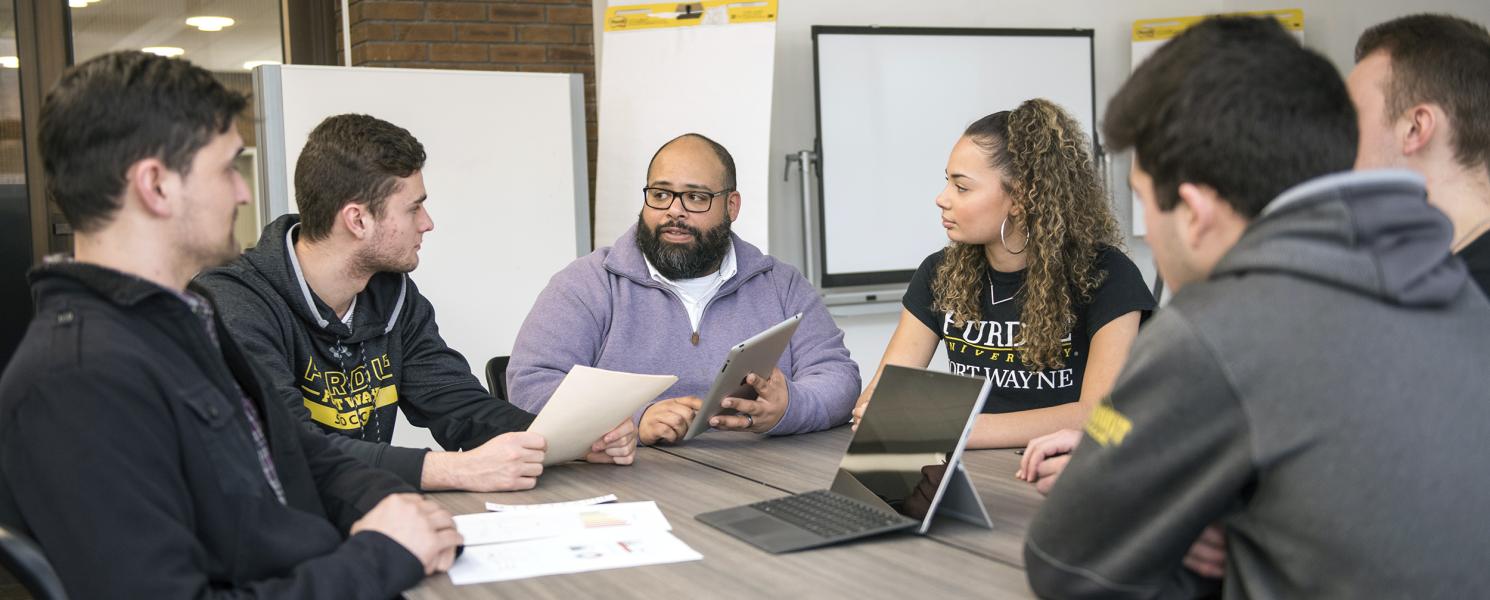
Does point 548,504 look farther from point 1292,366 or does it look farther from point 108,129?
point 1292,366

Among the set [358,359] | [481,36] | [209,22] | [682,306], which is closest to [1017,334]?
[682,306]

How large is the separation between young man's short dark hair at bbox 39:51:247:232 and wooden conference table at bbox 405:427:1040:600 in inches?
23.0

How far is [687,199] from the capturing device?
2.91 m

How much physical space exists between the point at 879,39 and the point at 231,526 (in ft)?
13.5

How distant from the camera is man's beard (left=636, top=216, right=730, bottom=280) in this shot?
9.21ft

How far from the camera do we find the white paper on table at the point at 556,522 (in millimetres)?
1639

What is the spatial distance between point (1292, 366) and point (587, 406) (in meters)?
1.20

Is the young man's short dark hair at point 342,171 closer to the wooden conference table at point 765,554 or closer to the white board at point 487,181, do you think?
the wooden conference table at point 765,554

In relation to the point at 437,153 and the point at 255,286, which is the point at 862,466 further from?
the point at 437,153

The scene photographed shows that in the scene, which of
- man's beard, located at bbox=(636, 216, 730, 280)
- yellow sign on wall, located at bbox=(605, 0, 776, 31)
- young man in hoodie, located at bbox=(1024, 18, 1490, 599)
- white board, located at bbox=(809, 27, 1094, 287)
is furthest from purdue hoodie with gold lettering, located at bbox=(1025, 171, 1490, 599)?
white board, located at bbox=(809, 27, 1094, 287)

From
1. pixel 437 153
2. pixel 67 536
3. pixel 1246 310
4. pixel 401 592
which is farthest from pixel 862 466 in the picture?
pixel 437 153

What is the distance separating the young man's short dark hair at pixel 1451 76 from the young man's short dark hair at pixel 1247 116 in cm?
103

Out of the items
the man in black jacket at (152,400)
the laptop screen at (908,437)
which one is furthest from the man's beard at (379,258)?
the laptop screen at (908,437)

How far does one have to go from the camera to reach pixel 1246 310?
1039 millimetres
